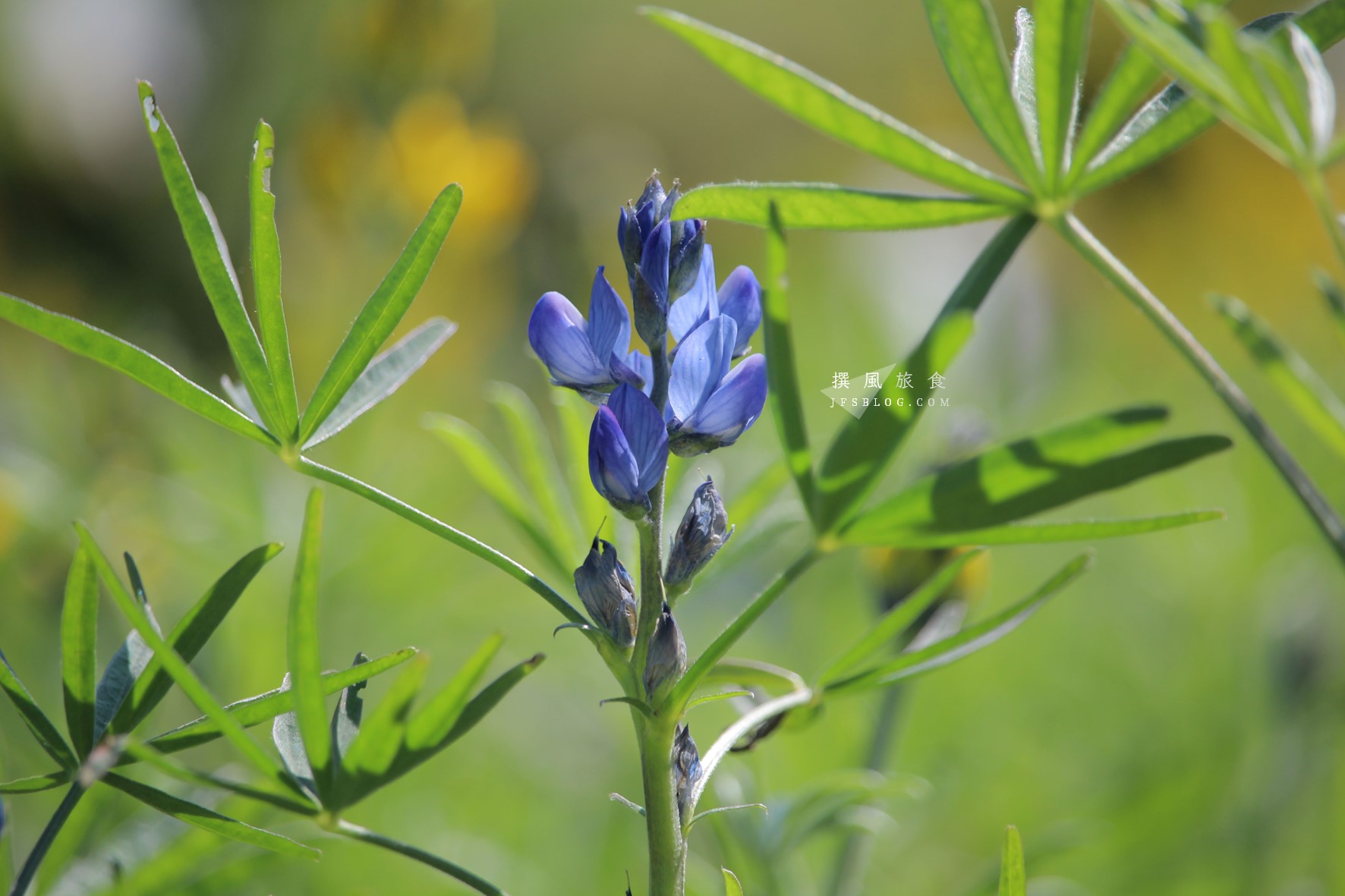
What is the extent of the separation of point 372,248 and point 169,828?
1.21m

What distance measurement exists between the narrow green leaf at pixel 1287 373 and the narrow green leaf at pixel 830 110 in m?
0.12

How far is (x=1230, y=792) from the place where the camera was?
53.6 inches

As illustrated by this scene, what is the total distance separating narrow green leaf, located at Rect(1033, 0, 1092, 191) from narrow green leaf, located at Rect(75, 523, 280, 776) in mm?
442

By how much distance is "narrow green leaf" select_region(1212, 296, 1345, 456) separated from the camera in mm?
470

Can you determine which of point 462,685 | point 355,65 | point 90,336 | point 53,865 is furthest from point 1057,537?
point 355,65

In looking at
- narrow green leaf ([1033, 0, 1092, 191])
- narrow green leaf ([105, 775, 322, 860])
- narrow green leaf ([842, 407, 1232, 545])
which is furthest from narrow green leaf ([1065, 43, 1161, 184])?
narrow green leaf ([105, 775, 322, 860])

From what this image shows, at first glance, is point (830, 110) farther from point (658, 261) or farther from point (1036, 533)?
point (1036, 533)

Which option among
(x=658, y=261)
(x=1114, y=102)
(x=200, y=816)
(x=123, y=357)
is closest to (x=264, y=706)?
(x=200, y=816)

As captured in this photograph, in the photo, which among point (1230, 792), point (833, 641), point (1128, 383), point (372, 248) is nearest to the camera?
point (1230, 792)

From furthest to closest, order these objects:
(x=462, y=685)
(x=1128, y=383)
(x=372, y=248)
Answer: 1. (x=1128, y=383)
2. (x=372, y=248)
3. (x=462, y=685)

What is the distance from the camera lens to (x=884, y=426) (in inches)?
16.8

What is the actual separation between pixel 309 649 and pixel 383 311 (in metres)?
0.18

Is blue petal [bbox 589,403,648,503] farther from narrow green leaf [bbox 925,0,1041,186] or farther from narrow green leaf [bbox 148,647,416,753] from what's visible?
narrow green leaf [bbox 925,0,1041,186]

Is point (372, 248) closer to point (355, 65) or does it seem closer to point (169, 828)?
point (355, 65)
